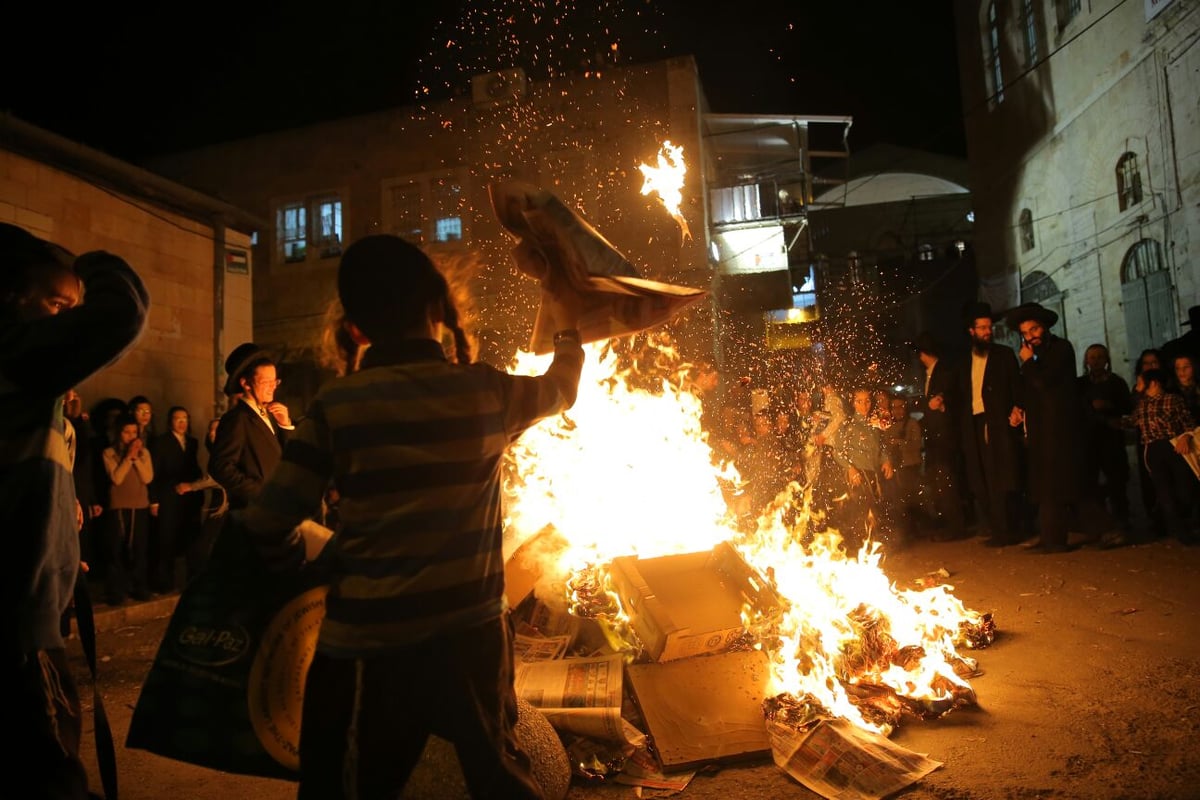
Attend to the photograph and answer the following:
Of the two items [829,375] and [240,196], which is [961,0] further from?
[240,196]

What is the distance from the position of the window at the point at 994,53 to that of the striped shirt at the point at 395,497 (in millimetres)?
24466

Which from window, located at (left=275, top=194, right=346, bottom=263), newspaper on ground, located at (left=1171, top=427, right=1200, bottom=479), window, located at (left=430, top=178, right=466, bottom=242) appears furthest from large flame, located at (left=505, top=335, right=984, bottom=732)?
window, located at (left=275, top=194, right=346, bottom=263)

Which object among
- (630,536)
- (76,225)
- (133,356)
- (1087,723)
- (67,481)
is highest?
(76,225)

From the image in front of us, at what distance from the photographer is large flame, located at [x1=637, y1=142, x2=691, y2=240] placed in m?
16.8

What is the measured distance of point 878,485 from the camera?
870cm

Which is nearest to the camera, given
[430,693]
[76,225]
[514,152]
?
[430,693]

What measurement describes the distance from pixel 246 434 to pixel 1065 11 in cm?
2182

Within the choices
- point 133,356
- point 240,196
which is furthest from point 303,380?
point 133,356

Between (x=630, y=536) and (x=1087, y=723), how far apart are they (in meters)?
2.97

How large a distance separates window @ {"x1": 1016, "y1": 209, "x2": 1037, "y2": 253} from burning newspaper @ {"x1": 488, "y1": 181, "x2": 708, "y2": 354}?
73.8ft

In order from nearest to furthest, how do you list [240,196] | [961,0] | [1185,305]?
[1185,305], [240,196], [961,0]

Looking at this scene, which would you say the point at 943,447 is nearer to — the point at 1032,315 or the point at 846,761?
the point at 1032,315

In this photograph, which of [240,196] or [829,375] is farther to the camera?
[829,375]

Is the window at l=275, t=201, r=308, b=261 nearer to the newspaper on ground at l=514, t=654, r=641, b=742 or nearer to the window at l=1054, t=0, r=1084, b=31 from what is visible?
the newspaper on ground at l=514, t=654, r=641, b=742
